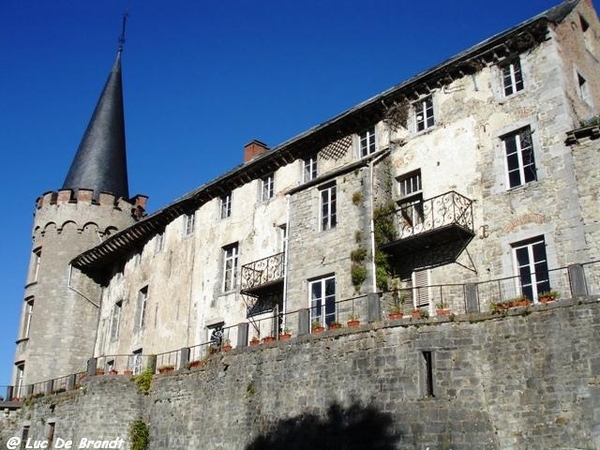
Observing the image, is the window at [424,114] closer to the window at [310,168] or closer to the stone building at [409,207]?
the stone building at [409,207]

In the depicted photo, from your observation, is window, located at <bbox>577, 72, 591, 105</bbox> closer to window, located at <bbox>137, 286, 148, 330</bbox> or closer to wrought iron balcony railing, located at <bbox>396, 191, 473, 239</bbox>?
wrought iron balcony railing, located at <bbox>396, 191, 473, 239</bbox>

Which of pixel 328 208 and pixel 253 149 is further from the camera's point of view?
pixel 253 149

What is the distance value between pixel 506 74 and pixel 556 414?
10486 millimetres

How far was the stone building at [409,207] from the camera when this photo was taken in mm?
17906

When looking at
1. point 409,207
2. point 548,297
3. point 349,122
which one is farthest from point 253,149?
point 548,297

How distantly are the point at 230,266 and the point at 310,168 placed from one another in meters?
4.97

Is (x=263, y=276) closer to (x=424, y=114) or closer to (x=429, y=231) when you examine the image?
(x=429, y=231)

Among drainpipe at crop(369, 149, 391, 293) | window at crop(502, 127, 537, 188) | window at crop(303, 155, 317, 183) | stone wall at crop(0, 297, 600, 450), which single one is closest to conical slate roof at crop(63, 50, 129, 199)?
window at crop(303, 155, 317, 183)

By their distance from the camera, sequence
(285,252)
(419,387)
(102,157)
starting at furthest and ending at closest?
(102,157) → (285,252) → (419,387)

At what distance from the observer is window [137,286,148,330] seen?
30438mm

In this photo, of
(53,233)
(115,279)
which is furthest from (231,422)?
(53,233)

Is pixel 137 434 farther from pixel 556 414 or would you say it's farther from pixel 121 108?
pixel 121 108

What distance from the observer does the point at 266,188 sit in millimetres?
26438

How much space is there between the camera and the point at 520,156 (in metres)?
18.9
